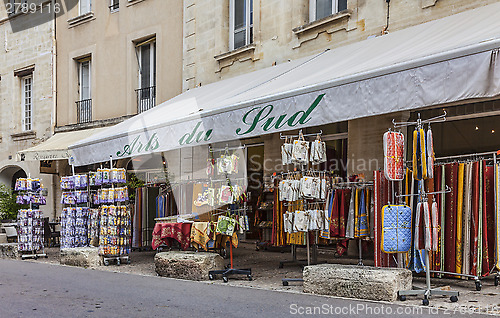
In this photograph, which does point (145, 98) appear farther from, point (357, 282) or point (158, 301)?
point (357, 282)

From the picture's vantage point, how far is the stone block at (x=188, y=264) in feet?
25.3

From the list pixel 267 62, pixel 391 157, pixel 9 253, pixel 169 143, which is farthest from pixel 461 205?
pixel 9 253

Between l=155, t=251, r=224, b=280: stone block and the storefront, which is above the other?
the storefront

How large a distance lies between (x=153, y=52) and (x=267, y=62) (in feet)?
15.1

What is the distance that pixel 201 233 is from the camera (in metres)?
8.24

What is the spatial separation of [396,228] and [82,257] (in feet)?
18.8

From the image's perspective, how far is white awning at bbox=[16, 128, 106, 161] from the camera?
14344 millimetres

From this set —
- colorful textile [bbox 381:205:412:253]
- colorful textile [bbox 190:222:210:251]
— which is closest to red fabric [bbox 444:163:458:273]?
colorful textile [bbox 381:205:412:253]

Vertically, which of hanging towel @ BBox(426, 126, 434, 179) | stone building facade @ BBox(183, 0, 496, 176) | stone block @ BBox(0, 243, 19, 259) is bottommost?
stone block @ BBox(0, 243, 19, 259)

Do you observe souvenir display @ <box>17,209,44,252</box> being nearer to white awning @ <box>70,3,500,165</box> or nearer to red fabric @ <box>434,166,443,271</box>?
white awning @ <box>70,3,500,165</box>

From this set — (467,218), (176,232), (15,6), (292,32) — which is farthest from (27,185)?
(15,6)

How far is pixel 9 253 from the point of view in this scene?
11.5 m

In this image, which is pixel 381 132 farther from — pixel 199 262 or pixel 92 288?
pixel 92 288

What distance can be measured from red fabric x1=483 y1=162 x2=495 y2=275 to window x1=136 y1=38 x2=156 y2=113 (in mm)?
9433
